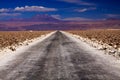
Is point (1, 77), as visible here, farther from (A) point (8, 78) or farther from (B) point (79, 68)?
(B) point (79, 68)

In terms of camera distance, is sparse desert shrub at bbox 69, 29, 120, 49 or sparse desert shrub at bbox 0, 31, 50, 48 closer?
sparse desert shrub at bbox 69, 29, 120, 49

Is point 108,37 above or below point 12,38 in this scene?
below

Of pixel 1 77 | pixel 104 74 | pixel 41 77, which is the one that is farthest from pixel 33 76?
pixel 104 74

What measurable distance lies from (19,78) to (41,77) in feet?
2.74

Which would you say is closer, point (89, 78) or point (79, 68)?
point (89, 78)

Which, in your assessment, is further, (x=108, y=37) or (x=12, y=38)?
(x=12, y=38)

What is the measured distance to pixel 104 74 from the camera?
10688 millimetres

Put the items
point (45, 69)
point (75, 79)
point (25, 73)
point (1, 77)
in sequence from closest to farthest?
point (75, 79) → point (1, 77) → point (25, 73) → point (45, 69)

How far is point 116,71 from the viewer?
11391 millimetres

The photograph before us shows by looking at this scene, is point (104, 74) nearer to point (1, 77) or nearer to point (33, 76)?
point (33, 76)

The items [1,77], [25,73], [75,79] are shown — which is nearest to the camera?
[75,79]

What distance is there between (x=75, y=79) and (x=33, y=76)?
1751mm

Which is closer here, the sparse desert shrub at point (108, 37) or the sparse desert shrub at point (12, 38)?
the sparse desert shrub at point (108, 37)

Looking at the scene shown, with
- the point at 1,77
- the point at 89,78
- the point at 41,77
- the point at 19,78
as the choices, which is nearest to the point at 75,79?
the point at 89,78
